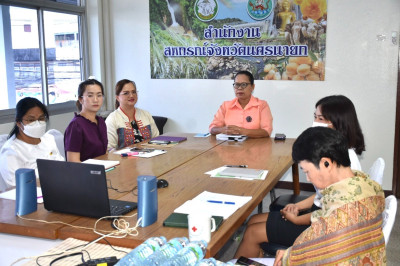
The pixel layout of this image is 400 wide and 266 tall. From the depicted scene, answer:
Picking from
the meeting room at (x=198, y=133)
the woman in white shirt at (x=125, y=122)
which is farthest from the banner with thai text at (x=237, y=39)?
the woman in white shirt at (x=125, y=122)

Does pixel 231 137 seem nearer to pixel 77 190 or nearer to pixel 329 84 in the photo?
pixel 329 84

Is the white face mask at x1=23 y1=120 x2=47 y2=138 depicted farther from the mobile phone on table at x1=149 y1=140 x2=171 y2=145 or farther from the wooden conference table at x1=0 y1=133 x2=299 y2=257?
the mobile phone on table at x1=149 y1=140 x2=171 y2=145

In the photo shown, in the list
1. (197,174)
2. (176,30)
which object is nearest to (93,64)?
(176,30)

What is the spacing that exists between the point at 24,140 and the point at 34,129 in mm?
128

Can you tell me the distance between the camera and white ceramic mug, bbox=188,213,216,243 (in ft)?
5.29

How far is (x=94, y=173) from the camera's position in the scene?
71.2 inches

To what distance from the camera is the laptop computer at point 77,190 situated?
Result: 1.83 m

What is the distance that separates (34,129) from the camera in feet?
9.30

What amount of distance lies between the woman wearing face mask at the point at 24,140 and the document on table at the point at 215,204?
51.6 inches

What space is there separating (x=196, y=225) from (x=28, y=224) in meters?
0.77

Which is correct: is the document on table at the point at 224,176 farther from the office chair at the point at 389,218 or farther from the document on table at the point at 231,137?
the document on table at the point at 231,137

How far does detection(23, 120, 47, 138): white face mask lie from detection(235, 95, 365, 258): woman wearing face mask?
1.52 metres

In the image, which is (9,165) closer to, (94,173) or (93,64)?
(94,173)

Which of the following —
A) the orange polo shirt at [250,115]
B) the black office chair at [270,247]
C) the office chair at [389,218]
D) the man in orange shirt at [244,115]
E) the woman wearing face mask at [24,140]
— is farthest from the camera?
the orange polo shirt at [250,115]
